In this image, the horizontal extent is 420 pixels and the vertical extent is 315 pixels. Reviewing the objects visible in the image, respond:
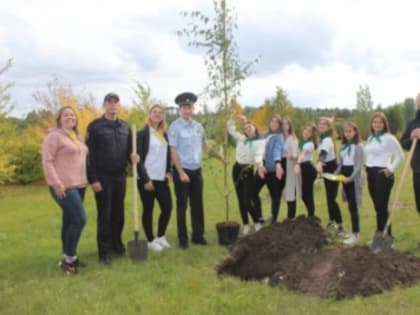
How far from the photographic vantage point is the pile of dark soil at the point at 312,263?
17.5 ft

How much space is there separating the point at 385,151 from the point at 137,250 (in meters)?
4.08

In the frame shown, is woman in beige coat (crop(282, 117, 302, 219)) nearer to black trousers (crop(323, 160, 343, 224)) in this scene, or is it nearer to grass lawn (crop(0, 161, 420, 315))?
black trousers (crop(323, 160, 343, 224))

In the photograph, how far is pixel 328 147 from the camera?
327 inches

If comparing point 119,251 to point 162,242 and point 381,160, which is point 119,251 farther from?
point 381,160

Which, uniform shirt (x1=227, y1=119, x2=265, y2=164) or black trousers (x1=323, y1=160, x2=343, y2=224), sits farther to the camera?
uniform shirt (x1=227, y1=119, x2=265, y2=164)

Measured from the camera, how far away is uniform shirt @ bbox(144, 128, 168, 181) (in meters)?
7.42

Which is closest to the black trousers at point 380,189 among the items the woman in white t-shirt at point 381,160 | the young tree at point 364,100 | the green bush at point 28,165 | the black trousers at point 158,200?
the woman in white t-shirt at point 381,160

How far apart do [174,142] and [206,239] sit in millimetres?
1979

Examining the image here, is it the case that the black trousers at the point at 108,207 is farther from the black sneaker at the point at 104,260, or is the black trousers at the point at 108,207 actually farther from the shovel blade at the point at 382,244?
the shovel blade at the point at 382,244

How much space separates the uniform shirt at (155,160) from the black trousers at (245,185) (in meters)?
1.64

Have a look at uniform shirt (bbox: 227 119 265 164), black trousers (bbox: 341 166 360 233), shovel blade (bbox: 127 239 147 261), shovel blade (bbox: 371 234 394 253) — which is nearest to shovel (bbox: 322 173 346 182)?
black trousers (bbox: 341 166 360 233)

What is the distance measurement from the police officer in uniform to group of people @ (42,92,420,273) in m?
0.02

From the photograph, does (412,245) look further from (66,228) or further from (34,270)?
(34,270)

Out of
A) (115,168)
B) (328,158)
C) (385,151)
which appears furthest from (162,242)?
(385,151)
